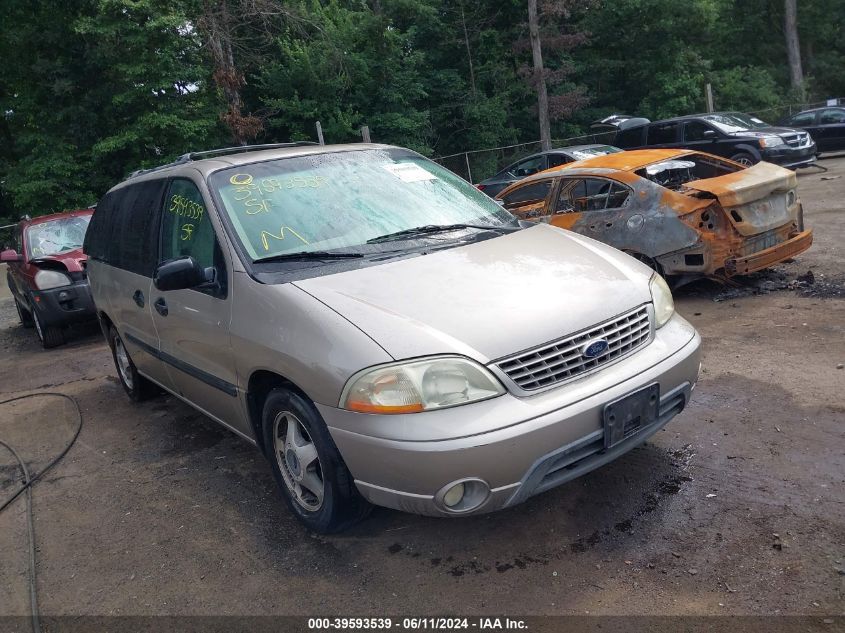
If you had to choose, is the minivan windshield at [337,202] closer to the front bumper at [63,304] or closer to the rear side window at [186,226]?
the rear side window at [186,226]

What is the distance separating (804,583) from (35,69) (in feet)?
73.8

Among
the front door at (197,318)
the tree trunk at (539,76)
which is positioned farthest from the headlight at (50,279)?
the tree trunk at (539,76)

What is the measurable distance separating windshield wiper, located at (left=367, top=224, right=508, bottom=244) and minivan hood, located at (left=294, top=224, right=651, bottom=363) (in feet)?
0.99

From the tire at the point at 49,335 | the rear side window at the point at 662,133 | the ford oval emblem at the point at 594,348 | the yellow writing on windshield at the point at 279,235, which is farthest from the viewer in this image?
the rear side window at the point at 662,133

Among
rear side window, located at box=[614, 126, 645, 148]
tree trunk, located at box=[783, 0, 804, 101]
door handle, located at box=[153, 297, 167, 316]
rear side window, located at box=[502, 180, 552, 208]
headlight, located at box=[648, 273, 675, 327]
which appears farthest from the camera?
tree trunk, located at box=[783, 0, 804, 101]

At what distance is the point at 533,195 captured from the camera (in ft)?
27.9

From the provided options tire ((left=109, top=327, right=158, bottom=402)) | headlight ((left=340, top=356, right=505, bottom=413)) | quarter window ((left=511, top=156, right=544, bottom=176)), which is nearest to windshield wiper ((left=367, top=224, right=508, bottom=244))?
headlight ((left=340, top=356, right=505, bottom=413))

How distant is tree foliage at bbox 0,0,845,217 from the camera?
19.0m

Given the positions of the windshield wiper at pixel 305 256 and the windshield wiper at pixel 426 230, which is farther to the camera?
the windshield wiper at pixel 426 230

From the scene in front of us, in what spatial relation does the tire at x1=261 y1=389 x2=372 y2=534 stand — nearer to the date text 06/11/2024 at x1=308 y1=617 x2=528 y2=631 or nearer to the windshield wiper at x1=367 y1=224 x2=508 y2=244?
the date text 06/11/2024 at x1=308 y1=617 x2=528 y2=631

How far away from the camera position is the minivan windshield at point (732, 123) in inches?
579

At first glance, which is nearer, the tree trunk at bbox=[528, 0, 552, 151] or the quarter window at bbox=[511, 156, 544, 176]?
the quarter window at bbox=[511, 156, 544, 176]

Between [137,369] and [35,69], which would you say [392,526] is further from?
[35,69]

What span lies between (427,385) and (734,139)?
45.2ft
